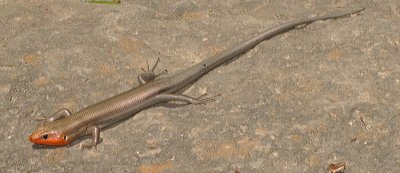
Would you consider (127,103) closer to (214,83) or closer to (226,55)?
(214,83)

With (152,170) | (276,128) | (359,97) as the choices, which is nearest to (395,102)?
(359,97)

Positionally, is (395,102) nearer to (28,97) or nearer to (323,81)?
(323,81)

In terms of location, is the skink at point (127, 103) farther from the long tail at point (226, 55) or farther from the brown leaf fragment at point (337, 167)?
the brown leaf fragment at point (337, 167)

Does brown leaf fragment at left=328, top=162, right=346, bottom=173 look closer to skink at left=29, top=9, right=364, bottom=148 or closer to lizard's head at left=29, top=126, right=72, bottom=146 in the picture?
skink at left=29, top=9, right=364, bottom=148

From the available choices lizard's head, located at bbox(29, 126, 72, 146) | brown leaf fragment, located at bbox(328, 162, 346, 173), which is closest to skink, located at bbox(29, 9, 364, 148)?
lizard's head, located at bbox(29, 126, 72, 146)

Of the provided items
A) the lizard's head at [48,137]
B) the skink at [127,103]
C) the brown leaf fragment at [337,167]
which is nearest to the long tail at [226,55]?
the skink at [127,103]

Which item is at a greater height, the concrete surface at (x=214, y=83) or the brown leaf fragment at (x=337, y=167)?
the concrete surface at (x=214, y=83)
